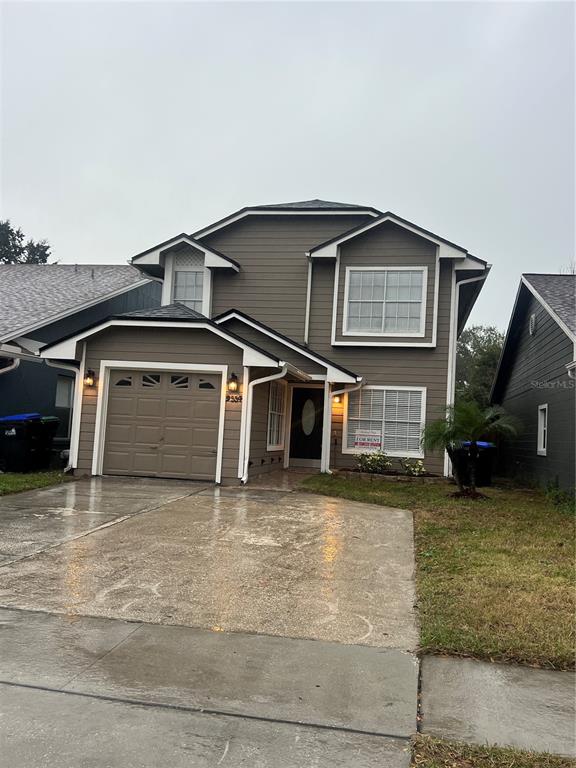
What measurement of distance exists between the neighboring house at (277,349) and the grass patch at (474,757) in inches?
335

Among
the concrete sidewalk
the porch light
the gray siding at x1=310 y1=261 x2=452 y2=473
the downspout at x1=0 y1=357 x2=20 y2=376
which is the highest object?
the gray siding at x1=310 y1=261 x2=452 y2=473

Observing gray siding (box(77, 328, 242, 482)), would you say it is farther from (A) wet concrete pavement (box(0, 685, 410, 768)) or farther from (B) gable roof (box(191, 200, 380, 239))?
(A) wet concrete pavement (box(0, 685, 410, 768))

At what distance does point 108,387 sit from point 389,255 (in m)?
7.25

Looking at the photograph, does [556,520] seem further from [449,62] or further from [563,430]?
[449,62]

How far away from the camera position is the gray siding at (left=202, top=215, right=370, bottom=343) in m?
15.1

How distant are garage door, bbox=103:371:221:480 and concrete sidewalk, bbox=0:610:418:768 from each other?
728 cm

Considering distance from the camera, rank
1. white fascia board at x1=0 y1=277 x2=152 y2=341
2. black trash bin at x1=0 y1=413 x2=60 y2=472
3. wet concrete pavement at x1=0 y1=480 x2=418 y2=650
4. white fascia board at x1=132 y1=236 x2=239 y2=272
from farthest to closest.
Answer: white fascia board at x1=132 y1=236 x2=239 y2=272 < white fascia board at x1=0 y1=277 x2=152 y2=341 < black trash bin at x1=0 y1=413 x2=60 y2=472 < wet concrete pavement at x1=0 y1=480 x2=418 y2=650

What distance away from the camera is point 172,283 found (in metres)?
15.4

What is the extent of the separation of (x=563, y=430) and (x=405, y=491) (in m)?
3.53

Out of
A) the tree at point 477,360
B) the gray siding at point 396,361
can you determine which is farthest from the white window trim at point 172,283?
the tree at point 477,360

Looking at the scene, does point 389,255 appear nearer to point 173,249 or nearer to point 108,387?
point 173,249

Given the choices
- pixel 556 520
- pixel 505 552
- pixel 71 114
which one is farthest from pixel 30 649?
pixel 71 114

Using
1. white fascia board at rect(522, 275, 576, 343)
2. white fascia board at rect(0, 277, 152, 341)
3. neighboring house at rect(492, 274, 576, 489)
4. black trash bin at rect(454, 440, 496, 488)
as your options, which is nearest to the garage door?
white fascia board at rect(0, 277, 152, 341)

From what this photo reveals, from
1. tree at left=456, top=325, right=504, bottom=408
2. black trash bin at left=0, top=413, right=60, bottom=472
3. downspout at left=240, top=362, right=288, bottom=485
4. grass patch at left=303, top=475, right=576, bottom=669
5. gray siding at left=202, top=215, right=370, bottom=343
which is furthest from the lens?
tree at left=456, top=325, right=504, bottom=408
